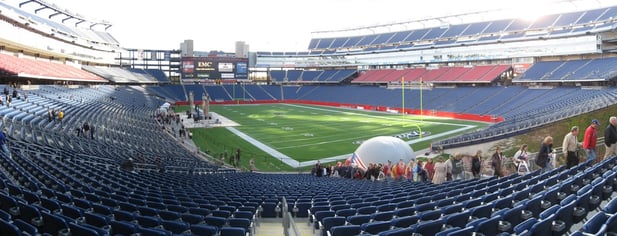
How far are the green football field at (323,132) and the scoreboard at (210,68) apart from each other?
29410 mm

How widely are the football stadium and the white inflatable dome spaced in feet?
0.33

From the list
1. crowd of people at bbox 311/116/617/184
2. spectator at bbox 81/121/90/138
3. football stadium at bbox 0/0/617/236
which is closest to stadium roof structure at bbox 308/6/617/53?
football stadium at bbox 0/0/617/236

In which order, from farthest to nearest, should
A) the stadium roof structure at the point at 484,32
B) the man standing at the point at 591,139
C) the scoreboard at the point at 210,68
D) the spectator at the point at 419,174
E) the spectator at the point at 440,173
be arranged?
the scoreboard at the point at 210,68 < the stadium roof structure at the point at 484,32 < the spectator at the point at 419,174 < the spectator at the point at 440,173 < the man standing at the point at 591,139

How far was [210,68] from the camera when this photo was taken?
284 ft

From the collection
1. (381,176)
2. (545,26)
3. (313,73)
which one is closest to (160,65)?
(313,73)

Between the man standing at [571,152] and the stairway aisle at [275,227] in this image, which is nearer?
the stairway aisle at [275,227]

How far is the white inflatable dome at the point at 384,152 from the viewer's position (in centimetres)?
2127

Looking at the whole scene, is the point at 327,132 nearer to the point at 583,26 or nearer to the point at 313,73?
the point at 583,26

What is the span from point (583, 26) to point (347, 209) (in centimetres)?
6281

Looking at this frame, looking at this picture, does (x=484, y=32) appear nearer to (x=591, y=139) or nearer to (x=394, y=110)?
(x=394, y=110)

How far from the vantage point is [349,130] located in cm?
4509

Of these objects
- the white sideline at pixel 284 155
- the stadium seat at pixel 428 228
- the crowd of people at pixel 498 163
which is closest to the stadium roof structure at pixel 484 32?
the white sideline at pixel 284 155

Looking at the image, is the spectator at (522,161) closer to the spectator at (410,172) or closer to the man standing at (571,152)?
the man standing at (571,152)

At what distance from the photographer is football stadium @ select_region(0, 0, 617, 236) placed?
7.14 meters
